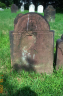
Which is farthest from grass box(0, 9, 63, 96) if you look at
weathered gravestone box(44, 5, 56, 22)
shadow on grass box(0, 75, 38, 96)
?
weathered gravestone box(44, 5, 56, 22)

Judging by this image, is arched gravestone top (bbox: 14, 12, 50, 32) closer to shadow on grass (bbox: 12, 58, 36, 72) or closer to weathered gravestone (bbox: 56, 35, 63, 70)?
weathered gravestone (bbox: 56, 35, 63, 70)

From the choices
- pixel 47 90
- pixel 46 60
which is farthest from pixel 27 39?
pixel 47 90

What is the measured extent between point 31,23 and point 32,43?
1.38 ft

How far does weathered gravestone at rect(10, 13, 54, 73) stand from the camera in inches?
95.6

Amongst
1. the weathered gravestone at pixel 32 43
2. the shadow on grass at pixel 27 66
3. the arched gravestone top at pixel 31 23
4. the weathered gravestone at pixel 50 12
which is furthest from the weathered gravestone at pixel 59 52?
the weathered gravestone at pixel 50 12

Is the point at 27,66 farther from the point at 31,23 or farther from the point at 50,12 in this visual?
the point at 50,12

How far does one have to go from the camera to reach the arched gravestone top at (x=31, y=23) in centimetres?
242

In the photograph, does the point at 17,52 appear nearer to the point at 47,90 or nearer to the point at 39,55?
the point at 39,55

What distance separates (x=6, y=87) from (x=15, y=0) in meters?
41.4

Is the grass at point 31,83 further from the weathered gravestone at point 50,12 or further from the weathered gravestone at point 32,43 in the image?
the weathered gravestone at point 50,12

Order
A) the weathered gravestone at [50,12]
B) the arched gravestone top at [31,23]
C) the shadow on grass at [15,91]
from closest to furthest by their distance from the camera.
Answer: the shadow on grass at [15,91], the arched gravestone top at [31,23], the weathered gravestone at [50,12]

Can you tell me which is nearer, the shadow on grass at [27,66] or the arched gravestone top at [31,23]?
the arched gravestone top at [31,23]

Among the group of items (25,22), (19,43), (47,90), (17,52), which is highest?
(25,22)

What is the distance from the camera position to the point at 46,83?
229 cm
